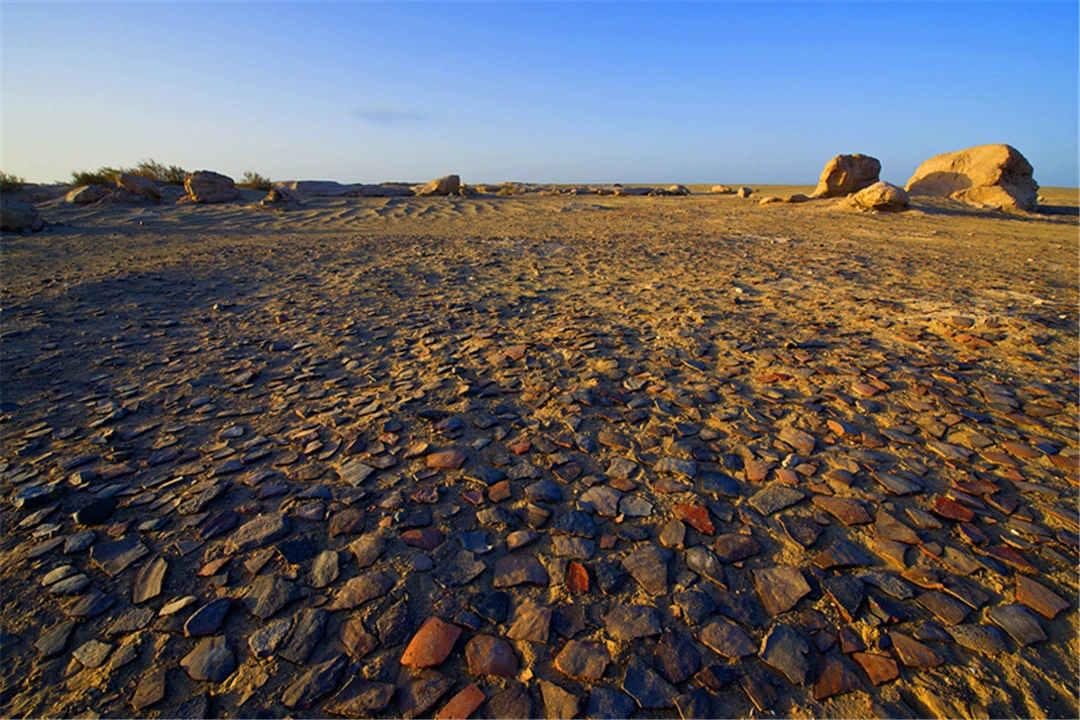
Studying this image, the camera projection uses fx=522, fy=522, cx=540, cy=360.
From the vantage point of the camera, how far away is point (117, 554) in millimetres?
1777

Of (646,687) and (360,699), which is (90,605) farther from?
(646,687)

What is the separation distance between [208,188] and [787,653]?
1653cm

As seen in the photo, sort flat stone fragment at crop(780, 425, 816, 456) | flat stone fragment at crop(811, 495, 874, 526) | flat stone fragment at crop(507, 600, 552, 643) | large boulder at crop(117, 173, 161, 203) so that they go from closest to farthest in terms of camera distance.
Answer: flat stone fragment at crop(507, 600, 552, 643) → flat stone fragment at crop(811, 495, 874, 526) → flat stone fragment at crop(780, 425, 816, 456) → large boulder at crop(117, 173, 161, 203)

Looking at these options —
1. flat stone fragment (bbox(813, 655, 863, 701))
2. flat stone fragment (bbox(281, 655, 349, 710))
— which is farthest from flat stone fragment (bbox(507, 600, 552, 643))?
flat stone fragment (bbox(813, 655, 863, 701))

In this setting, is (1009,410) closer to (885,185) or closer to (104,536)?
(104,536)

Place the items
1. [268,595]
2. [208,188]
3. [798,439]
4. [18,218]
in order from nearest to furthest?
1. [268,595]
2. [798,439]
3. [18,218]
4. [208,188]

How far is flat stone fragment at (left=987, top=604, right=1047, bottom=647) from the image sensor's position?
1.47 m

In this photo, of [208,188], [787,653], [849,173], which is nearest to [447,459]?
[787,653]

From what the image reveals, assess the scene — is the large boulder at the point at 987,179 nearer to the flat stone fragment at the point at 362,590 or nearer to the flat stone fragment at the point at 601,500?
the flat stone fragment at the point at 601,500

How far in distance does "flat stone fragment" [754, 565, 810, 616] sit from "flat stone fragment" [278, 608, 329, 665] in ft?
4.33

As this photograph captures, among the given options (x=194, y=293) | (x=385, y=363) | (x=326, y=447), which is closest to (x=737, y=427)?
(x=326, y=447)

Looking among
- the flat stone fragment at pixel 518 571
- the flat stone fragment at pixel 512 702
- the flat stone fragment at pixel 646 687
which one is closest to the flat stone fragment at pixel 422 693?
the flat stone fragment at pixel 512 702

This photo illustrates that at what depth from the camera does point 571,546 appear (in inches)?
72.5

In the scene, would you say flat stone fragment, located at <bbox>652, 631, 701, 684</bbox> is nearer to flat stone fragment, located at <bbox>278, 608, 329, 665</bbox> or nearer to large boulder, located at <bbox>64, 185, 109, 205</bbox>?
flat stone fragment, located at <bbox>278, 608, 329, 665</bbox>
